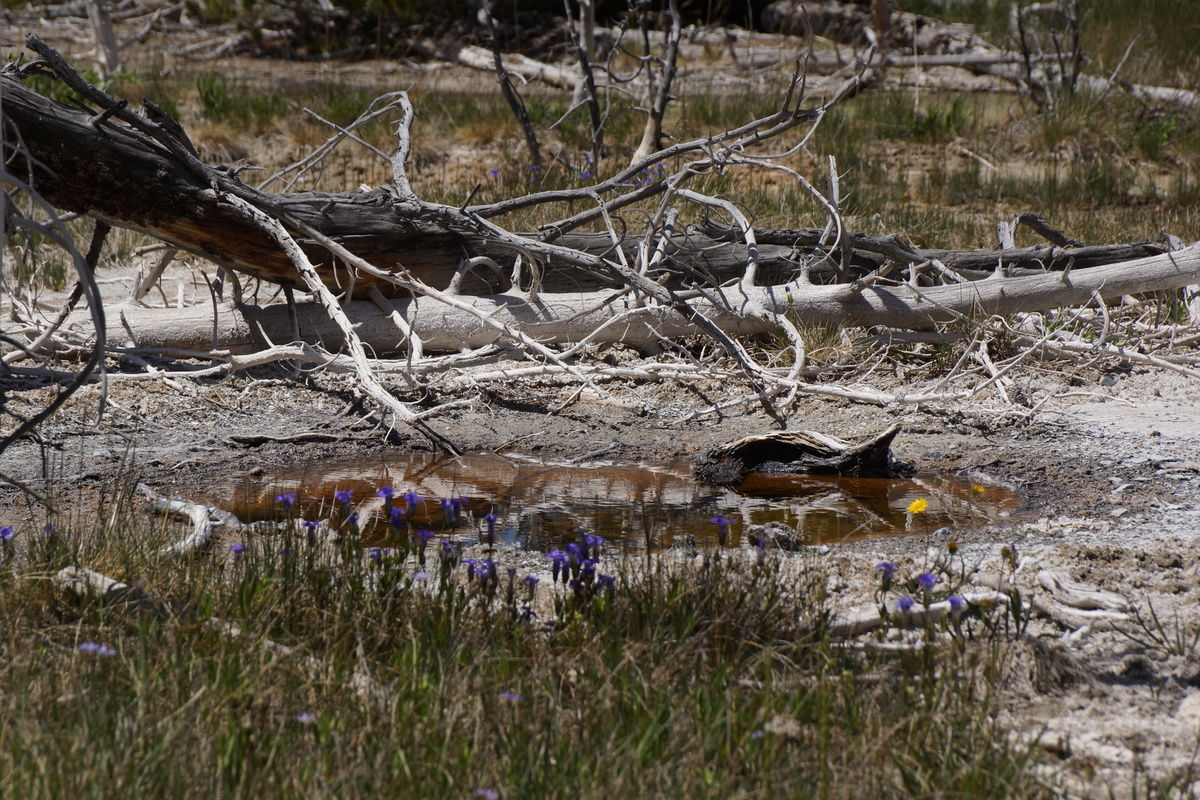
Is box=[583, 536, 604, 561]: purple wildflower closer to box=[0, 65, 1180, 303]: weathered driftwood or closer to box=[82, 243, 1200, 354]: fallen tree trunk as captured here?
box=[0, 65, 1180, 303]: weathered driftwood

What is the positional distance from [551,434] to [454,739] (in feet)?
10.0

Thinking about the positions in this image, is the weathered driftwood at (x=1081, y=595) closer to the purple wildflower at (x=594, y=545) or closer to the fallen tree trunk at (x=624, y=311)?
the purple wildflower at (x=594, y=545)

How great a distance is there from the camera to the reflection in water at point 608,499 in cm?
397

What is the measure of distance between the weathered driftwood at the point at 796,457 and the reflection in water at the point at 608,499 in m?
0.05

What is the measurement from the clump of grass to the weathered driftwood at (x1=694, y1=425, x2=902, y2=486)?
158cm

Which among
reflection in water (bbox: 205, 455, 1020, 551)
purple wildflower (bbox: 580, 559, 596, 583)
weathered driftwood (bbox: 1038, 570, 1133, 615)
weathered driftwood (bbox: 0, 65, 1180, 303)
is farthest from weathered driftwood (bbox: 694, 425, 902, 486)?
purple wildflower (bbox: 580, 559, 596, 583)

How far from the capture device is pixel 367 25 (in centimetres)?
1819

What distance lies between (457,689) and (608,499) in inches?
80.7

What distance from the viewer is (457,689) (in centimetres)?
233

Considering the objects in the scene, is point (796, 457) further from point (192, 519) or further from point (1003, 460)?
point (192, 519)

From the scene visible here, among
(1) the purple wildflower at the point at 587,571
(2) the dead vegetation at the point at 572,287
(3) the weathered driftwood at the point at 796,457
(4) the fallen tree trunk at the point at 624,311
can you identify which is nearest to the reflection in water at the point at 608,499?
(3) the weathered driftwood at the point at 796,457

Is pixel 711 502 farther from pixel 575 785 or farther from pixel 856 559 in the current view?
pixel 575 785

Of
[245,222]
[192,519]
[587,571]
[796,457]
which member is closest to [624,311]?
[796,457]

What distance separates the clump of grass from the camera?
2.04 metres
